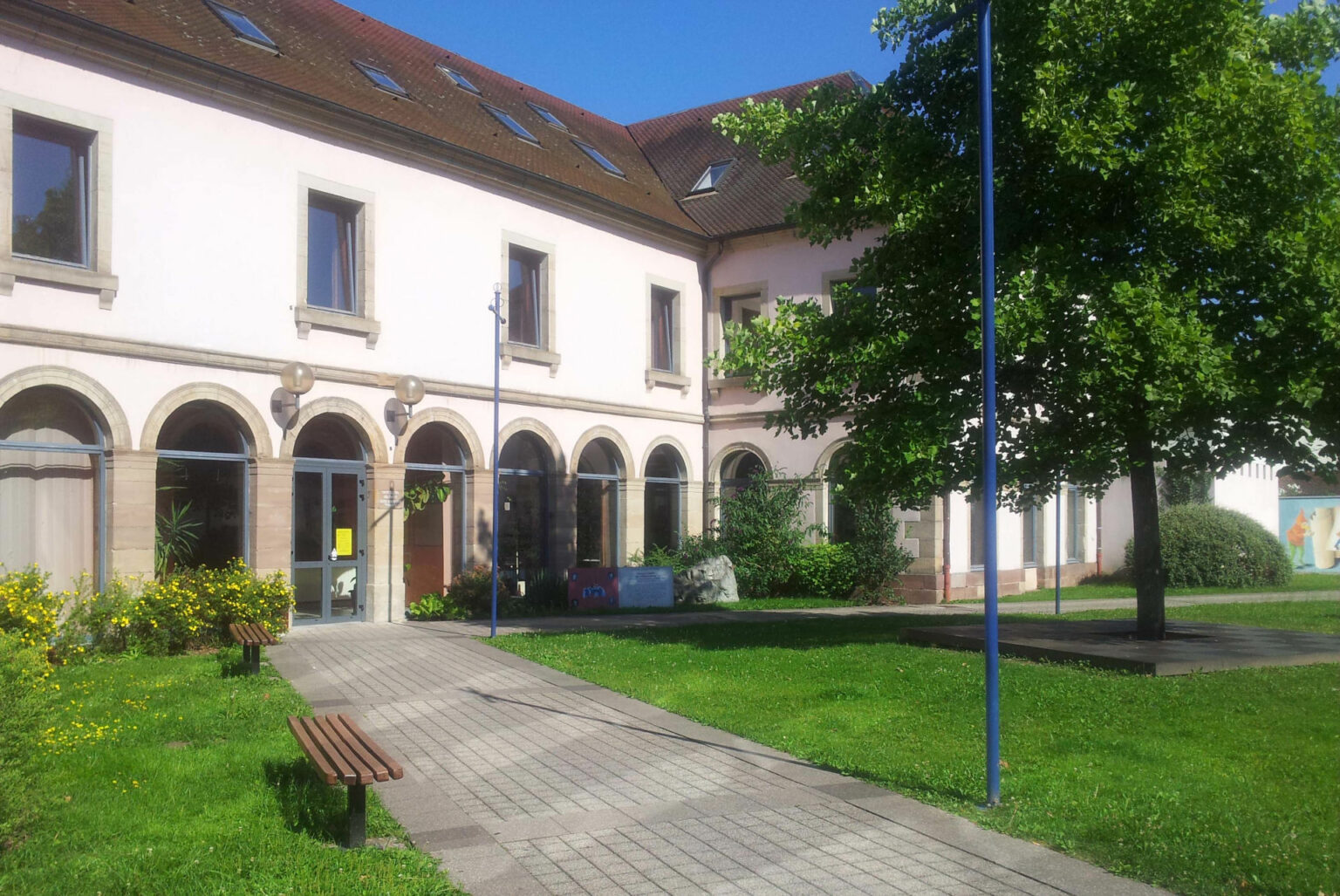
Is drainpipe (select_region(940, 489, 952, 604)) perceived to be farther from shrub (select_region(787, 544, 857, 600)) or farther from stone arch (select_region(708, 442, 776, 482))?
stone arch (select_region(708, 442, 776, 482))

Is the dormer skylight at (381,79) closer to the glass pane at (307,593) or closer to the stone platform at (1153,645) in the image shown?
the glass pane at (307,593)

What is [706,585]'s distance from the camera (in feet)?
70.0

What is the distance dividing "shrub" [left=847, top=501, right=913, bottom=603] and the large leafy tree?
319 inches

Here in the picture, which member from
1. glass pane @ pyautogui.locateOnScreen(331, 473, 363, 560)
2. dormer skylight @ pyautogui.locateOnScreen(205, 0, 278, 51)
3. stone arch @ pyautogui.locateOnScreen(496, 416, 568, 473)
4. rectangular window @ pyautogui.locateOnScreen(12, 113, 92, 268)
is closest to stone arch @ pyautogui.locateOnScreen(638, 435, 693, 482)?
stone arch @ pyautogui.locateOnScreen(496, 416, 568, 473)

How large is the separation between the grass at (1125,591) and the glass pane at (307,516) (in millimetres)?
12139

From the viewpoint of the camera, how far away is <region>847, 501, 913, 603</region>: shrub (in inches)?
859

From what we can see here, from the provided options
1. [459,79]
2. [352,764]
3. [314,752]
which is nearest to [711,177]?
[459,79]

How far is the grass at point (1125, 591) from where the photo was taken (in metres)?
23.1

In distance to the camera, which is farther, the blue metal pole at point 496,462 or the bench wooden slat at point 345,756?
the blue metal pole at point 496,462

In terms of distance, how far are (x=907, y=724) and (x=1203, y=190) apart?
6107mm

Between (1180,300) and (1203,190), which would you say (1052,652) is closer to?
(1180,300)

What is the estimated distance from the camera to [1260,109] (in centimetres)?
1065

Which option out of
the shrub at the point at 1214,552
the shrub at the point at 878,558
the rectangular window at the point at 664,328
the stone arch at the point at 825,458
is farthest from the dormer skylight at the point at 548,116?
the shrub at the point at 1214,552

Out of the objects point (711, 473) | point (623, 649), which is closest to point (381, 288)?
point (623, 649)
